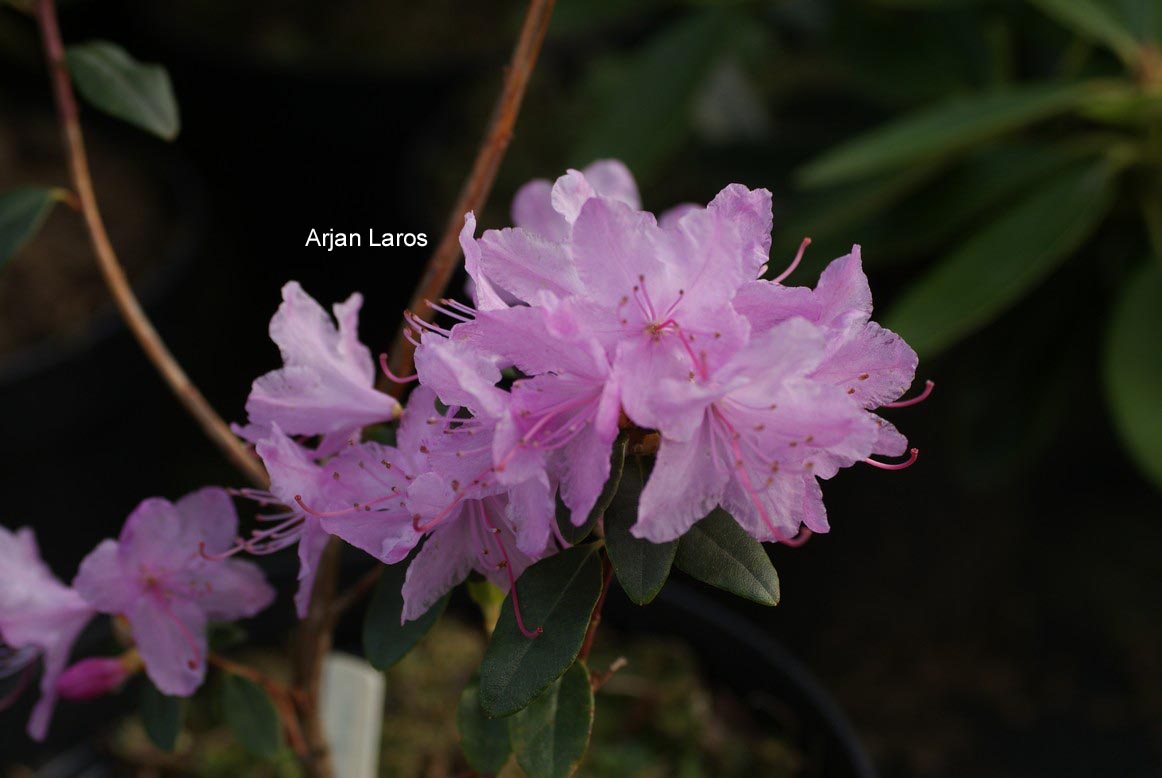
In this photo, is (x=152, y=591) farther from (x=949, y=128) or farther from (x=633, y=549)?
(x=949, y=128)

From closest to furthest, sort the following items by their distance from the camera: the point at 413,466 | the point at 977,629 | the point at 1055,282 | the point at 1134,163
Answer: the point at 413,466, the point at 1134,163, the point at 1055,282, the point at 977,629

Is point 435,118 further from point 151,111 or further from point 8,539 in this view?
point 8,539

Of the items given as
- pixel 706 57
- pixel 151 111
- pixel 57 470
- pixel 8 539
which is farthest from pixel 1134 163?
pixel 57 470

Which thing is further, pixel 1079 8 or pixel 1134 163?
pixel 1134 163

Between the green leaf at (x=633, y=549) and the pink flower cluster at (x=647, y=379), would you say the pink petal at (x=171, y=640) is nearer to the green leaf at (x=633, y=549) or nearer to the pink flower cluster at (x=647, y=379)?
the pink flower cluster at (x=647, y=379)

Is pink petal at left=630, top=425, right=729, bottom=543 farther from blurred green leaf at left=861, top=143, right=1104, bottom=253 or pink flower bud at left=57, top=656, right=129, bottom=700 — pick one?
blurred green leaf at left=861, top=143, right=1104, bottom=253

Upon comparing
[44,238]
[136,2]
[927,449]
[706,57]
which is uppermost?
[706,57]
